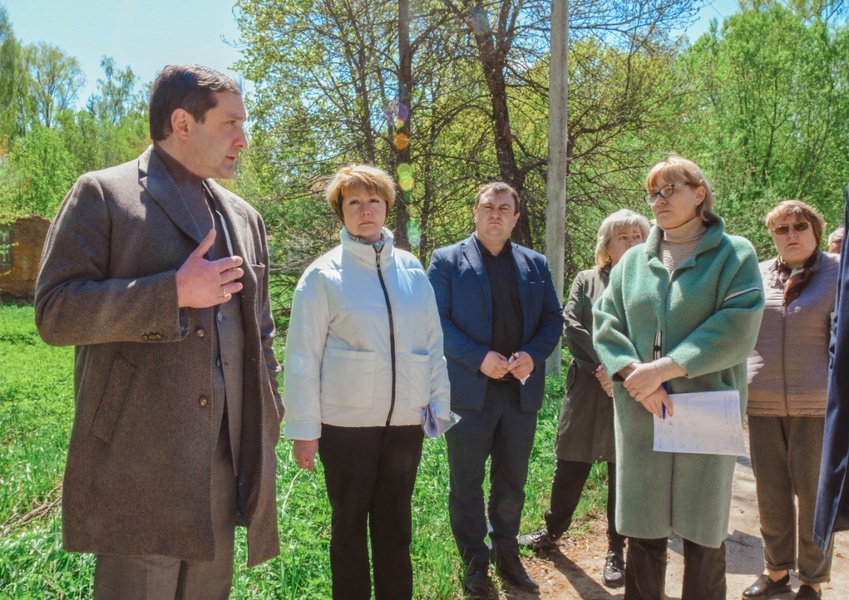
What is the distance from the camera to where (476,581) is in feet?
11.3

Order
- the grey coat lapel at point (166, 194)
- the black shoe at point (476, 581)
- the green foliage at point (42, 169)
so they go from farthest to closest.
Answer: the green foliage at point (42, 169) → the black shoe at point (476, 581) → the grey coat lapel at point (166, 194)

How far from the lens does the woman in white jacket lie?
2.91m

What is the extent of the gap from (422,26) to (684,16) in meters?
3.95

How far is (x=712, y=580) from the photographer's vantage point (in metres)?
2.79

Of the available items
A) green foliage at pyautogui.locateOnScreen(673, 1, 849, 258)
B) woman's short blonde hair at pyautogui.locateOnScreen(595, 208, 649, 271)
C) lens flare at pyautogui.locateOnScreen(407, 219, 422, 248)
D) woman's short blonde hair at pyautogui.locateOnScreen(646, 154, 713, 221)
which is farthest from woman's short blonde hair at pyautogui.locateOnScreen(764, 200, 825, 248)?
green foliage at pyautogui.locateOnScreen(673, 1, 849, 258)

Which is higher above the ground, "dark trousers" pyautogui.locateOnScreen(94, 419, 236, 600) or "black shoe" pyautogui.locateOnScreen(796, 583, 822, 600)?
"dark trousers" pyautogui.locateOnScreen(94, 419, 236, 600)

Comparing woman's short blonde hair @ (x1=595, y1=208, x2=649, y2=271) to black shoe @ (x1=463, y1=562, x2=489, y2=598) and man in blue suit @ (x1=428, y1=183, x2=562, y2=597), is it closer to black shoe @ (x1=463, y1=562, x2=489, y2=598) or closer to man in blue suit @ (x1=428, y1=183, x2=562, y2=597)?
man in blue suit @ (x1=428, y1=183, x2=562, y2=597)

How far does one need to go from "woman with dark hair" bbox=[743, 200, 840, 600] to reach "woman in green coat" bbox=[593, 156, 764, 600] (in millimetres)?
890

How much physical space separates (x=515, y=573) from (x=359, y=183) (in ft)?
7.19

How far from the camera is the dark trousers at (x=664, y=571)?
9.14ft

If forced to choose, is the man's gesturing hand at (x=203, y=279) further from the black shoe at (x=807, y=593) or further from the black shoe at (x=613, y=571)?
the black shoe at (x=807, y=593)

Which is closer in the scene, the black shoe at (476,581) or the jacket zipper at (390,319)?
the jacket zipper at (390,319)

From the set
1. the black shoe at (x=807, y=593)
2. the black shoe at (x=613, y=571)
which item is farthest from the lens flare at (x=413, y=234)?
the black shoe at (x=807, y=593)

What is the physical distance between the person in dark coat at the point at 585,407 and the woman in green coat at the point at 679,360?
→ 0.99 m
